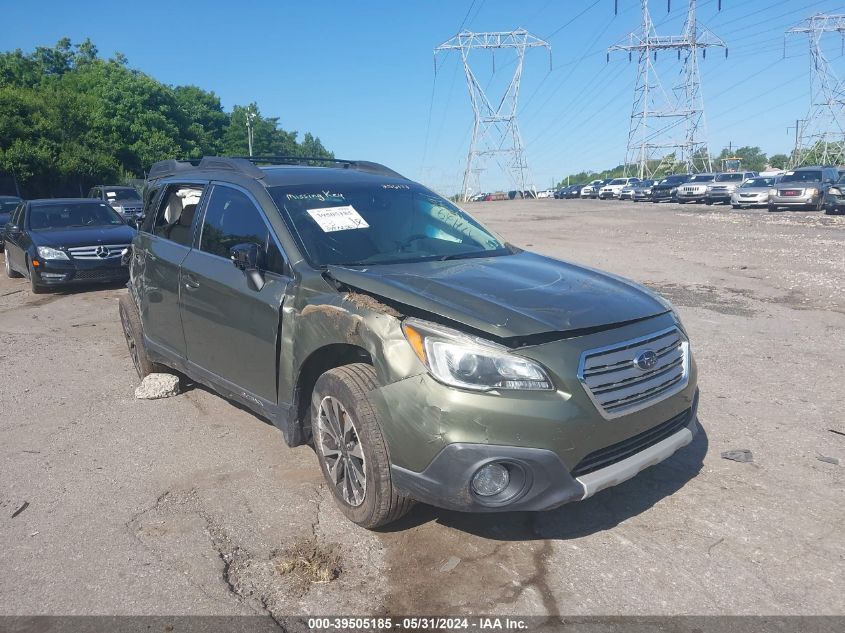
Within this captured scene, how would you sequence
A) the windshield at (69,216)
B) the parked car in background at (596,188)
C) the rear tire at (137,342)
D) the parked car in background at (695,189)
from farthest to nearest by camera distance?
the parked car in background at (596,188) → the parked car in background at (695,189) → the windshield at (69,216) → the rear tire at (137,342)

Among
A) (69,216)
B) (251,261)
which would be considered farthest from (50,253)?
(251,261)

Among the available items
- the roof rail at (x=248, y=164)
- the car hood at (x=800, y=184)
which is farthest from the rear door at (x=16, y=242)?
the car hood at (x=800, y=184)

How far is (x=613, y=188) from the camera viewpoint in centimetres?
5634

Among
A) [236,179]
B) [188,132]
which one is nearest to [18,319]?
[236,179]

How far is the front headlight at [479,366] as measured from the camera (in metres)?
3.02

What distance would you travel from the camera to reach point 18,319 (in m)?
9.79

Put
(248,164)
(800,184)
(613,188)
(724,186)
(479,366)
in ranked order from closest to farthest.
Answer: (479,366) < (248,164) < (800,184) < (724,186) < (613,188)

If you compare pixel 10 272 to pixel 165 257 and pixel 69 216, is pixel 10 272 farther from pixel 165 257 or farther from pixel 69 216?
pixel 165 257

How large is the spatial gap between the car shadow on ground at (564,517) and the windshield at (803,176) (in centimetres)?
2959

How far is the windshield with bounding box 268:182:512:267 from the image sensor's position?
4074 millimetres

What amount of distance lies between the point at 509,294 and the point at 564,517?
4.01ft

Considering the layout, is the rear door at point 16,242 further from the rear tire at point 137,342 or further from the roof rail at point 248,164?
the roof rail at point 248,164

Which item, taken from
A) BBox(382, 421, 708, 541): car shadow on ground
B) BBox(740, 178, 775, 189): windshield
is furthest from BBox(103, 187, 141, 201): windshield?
BBox(740, 178, 775, 189): windshield

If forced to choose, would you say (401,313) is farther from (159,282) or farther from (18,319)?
(18,319)
